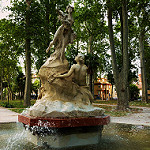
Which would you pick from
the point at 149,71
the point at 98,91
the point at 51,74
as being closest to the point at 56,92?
the point at 51,74

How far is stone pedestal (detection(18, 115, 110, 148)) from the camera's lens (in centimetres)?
485

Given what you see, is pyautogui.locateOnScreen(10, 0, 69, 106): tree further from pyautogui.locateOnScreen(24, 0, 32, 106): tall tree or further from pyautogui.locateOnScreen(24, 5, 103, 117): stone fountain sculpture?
pyautogui.locateOnScreen(24, 5, 103, 117): stone fountain sculpture

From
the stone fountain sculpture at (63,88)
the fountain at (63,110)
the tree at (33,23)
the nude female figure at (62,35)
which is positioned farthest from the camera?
the tree at (33,23)

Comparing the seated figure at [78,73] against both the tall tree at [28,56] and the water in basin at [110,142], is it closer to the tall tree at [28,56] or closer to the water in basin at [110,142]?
the water in basin at [110,142]

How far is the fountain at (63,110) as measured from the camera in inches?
198

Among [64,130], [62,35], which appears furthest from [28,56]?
[64,130]

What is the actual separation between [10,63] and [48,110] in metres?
24.3

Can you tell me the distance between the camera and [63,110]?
5.30 m

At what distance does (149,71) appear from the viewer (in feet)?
133

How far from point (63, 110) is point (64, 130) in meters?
0.51

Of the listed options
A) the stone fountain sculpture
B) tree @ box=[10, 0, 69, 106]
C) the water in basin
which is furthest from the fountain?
tree @ box=[10, 0, 69, 106]

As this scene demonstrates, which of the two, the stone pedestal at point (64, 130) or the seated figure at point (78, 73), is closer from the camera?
the stone pedestal at point (64, 130)

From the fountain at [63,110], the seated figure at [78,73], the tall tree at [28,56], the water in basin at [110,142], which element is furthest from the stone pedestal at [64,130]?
the tall tree at [28,56]

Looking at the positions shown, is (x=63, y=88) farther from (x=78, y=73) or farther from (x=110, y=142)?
(x=110, y=142)
